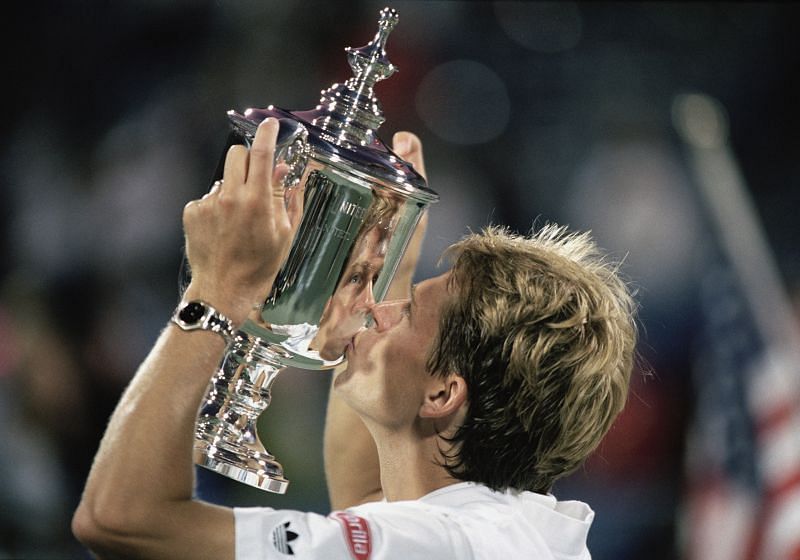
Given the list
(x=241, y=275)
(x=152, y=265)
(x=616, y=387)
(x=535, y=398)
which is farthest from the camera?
(x=152, y=265)

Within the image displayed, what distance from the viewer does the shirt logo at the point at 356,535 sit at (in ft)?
4.77

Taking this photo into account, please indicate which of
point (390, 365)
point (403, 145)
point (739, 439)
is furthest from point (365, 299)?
point (739, 439)

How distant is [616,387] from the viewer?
1.88 metres

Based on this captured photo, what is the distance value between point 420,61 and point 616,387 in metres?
2.69

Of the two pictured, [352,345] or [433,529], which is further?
[352,345]

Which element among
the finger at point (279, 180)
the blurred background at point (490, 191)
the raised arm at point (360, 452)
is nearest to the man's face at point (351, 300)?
the finger at point (279, 180)

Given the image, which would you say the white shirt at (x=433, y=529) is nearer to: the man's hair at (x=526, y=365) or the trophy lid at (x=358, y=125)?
the man's hair at (x=526, y=365)

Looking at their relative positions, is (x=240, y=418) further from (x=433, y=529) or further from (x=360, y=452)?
(x=360, y=452)

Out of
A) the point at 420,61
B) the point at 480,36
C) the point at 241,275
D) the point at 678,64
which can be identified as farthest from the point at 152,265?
the point at 241,275

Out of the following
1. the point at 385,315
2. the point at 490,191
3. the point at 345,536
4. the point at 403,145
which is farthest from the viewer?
the point at 490,191

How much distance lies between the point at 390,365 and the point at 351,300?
0.51 feet

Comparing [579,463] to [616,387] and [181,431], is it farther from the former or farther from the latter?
[181,431]

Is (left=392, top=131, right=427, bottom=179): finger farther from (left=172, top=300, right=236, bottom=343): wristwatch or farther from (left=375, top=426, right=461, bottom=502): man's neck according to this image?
(left=172, top=300, right=236, bottom=343): wristwatch

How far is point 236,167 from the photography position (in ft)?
4.68
